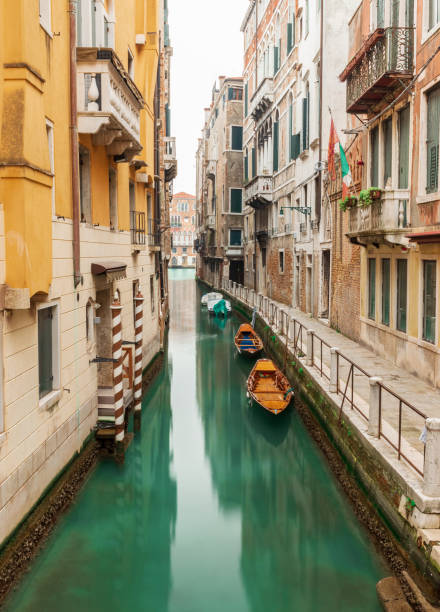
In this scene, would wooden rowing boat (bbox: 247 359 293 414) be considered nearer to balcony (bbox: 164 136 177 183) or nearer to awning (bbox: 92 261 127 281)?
awning (bbox: 92 261 127 281)

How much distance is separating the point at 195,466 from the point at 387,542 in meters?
4.22

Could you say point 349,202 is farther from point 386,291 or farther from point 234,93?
point 234,93

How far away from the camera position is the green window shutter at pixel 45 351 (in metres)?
6.81

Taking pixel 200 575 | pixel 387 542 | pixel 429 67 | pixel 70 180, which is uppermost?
pixel 429 67

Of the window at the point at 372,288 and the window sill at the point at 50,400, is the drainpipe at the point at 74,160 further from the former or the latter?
the window at the point at 372,288

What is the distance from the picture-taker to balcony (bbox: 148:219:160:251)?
650 inches

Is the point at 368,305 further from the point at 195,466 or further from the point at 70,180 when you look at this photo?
the point at 70,180

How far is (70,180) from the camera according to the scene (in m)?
7.68

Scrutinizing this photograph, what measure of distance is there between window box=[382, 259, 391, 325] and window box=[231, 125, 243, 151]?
28948 mm

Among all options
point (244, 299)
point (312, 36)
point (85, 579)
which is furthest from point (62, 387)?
point (244, 299)

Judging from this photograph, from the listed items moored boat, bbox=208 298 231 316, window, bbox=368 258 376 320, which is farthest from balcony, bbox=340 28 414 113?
moored boat, bbox=208 298 231 316

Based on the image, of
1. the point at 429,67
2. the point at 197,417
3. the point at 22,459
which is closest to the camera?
the point at 22,459

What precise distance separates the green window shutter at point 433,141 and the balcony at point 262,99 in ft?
58.5

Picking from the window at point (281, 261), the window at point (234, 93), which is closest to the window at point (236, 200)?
the window at point (234, 93)
